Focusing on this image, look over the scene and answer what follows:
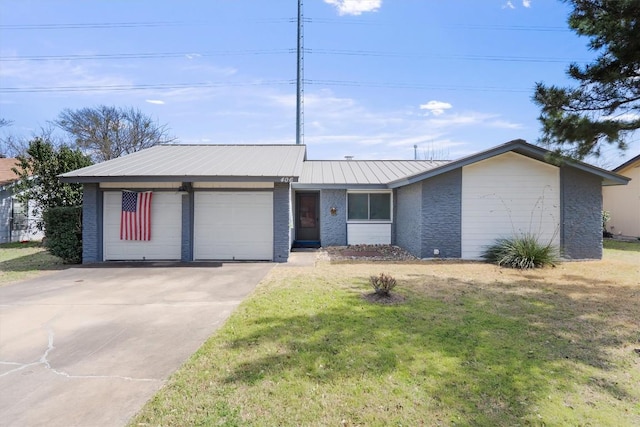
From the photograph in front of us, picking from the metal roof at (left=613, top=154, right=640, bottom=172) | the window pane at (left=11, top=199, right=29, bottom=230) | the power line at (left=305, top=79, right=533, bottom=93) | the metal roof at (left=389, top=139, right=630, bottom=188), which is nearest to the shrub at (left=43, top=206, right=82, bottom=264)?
the window pane at (left=11, top=199, right=29, bottom=230)

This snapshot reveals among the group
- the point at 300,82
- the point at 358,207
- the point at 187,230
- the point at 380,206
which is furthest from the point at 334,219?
the point at 300,82

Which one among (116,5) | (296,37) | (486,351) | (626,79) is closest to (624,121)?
(626,79)

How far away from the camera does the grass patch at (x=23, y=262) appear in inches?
346

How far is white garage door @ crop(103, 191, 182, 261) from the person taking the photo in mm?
10898

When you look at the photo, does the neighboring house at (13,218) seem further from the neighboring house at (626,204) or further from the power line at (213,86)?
the neighboring house at (626,204)

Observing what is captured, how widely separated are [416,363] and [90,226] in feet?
35.5

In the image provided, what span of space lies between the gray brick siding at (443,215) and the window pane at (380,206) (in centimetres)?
330

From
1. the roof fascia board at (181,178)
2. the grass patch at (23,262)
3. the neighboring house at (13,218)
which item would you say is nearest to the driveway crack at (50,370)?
the grass patch at (23,262)

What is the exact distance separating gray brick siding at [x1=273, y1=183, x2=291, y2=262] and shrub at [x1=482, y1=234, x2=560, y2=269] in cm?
647

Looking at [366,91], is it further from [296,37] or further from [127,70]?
[127,70]

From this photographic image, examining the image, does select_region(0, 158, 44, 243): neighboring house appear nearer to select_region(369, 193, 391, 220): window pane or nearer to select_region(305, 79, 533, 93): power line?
select_region(369, 193, 391, 220): window pane

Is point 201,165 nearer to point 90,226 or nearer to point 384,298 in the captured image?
point 90,226

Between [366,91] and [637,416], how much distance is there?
20845 millimetres

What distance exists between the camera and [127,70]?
19.9m
